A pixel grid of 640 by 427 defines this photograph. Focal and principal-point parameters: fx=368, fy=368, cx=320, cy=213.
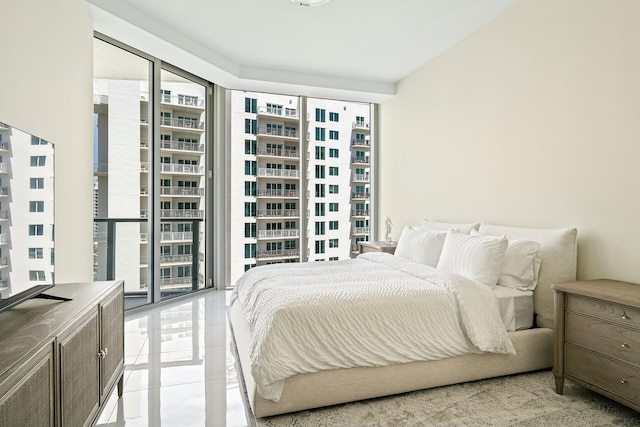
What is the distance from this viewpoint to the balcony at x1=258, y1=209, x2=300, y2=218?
5.09 m

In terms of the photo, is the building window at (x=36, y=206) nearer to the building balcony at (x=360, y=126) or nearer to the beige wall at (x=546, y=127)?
the beige wall at (x=546, y=127)

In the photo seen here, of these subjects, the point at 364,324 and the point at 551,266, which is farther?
the point at 551,266

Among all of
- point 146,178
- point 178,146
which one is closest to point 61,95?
point 146,178

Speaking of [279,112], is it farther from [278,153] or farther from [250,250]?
[250,250]

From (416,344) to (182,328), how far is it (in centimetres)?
226

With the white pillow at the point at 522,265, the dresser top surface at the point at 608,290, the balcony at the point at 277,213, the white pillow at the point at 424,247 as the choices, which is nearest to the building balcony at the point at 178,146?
the balcony at the point at 277,213

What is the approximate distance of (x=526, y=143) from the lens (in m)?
3.03

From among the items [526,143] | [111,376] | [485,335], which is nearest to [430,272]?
[485,335]

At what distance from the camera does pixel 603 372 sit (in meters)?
1.98

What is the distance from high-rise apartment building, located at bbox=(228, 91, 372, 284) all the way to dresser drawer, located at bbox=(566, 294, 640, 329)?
3495mm

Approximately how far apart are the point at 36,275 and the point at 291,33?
3043 mm

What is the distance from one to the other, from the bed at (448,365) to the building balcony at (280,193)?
7.82 ft

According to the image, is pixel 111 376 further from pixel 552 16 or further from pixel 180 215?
pixel 552 16

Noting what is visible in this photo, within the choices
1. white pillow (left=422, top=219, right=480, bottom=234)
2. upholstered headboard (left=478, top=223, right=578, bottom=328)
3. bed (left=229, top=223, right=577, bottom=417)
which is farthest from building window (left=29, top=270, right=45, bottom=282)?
white pillow (left=422, top=219, right=480, bottom=234)
